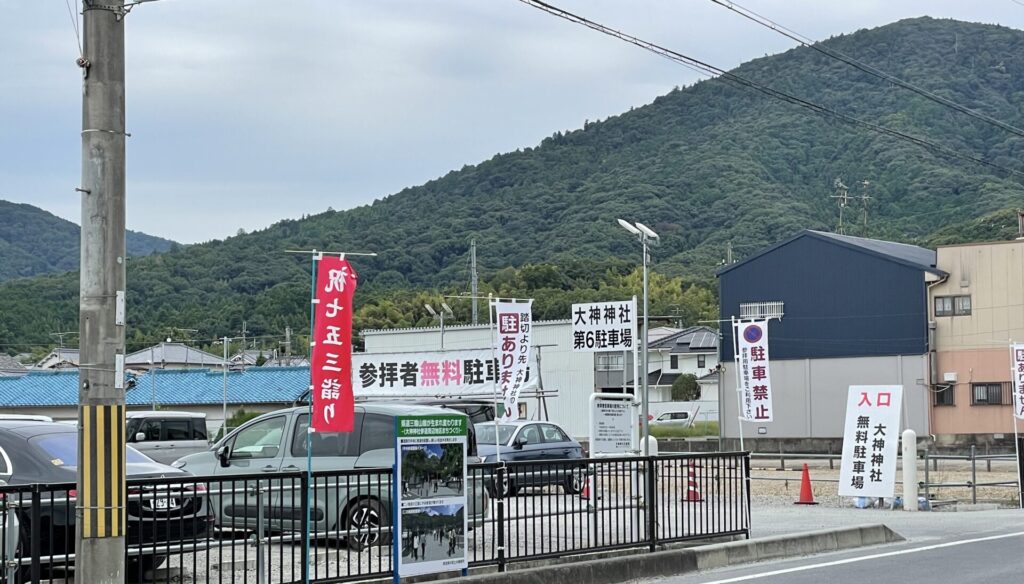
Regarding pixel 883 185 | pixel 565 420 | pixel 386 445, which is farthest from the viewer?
pixel 883 185

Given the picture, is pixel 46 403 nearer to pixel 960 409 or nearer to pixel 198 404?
pixel 198 404

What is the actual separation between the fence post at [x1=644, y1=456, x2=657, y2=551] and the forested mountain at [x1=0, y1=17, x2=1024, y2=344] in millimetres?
66180

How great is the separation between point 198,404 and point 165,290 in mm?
34752

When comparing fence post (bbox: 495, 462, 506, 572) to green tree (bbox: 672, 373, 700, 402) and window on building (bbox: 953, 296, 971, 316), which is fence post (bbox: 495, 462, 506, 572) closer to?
window on building (bbox: 953, 296, 971, 316)

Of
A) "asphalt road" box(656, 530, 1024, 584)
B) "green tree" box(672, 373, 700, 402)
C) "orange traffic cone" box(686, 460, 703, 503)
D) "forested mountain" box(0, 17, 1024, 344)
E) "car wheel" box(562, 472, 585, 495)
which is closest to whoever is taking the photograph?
"asphalt road" box(656, 530, 1024, 584)

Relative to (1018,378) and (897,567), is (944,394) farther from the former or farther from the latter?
(897,567)

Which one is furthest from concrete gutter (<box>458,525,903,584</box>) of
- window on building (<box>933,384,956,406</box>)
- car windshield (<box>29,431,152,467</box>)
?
window on building (<box>933,384,956,406</box>)

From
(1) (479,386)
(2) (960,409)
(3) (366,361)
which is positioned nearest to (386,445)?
(1) (479,386)

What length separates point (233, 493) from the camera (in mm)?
9328

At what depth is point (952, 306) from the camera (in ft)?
157

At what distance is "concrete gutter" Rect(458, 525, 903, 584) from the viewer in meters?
11.2

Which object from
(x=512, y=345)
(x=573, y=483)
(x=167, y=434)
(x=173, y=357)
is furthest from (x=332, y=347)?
(x=173, y=357)

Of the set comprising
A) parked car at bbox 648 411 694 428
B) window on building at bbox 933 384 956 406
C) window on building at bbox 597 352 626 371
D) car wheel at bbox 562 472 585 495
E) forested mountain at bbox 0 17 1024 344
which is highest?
forested mountain at bbox 0 17 1024 344

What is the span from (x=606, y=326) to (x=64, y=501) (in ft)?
46.1
